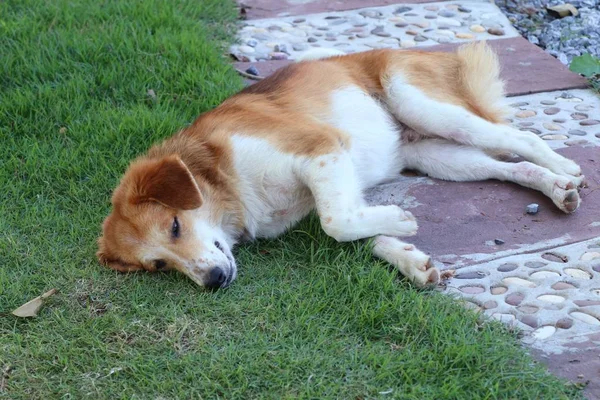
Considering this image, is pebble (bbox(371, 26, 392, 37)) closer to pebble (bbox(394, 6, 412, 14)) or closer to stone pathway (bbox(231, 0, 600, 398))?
stone pathway (bbox(231, 0, 600, 398))

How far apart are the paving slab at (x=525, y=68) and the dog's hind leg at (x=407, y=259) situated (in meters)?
1.92

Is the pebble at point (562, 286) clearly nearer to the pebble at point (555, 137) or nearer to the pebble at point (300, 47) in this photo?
the pebble at point (555, 137)

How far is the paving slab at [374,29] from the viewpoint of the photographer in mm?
6199

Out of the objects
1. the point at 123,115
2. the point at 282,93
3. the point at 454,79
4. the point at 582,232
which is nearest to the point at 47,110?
the point at 123,115

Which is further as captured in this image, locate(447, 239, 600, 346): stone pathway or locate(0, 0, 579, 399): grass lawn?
locate(447, 239, 600, 346): stone pathway

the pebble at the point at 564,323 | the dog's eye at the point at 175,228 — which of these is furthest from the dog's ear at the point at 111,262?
the pebble at the point at 564,323

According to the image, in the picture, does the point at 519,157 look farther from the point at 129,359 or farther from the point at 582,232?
the point at 129,359

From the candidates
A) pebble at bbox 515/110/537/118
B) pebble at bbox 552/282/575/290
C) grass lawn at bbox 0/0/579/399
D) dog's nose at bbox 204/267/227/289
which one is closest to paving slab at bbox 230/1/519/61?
grass lawn at bbox 0/0/579/399

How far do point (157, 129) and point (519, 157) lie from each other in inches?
85.1

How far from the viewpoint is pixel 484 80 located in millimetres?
4770

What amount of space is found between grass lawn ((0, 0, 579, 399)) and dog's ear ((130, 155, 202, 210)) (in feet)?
1.21

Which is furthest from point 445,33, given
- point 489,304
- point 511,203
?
point 489,304

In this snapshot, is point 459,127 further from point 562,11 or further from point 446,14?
point 562,11

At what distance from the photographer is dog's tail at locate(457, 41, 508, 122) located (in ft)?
15.4
